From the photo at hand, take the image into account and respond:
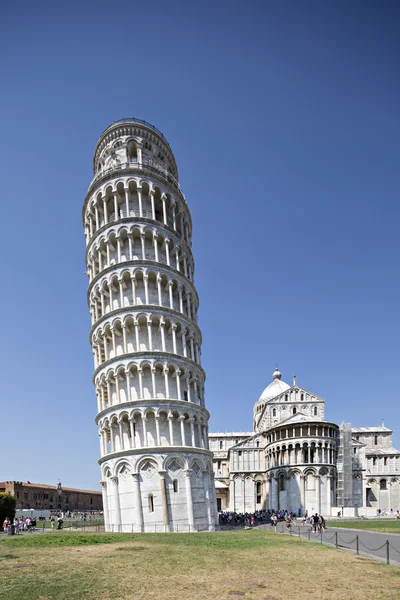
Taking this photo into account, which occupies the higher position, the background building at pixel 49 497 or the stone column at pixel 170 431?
the stone column at pixel 170 431

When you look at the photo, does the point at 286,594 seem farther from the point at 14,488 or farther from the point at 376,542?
the point at 14,488

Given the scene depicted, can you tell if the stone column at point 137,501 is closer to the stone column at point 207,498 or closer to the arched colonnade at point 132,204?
the stone column at point 207,498

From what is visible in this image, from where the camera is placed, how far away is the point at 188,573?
15.7m

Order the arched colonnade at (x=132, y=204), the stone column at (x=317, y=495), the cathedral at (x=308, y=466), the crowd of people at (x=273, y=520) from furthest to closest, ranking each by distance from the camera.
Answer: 1. the cathedral at (x=308, y=466)
2. the stone column at (x=317, y=495)
3. the arched colonnade at (x=132, y=204)
4. the crowd of people at (x=273, y=520)

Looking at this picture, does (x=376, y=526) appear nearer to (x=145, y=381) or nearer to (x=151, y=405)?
(x=151, y=405)

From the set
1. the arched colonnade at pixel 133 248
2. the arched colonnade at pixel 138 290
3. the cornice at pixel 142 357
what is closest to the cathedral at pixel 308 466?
the cornice at pixel 142 357

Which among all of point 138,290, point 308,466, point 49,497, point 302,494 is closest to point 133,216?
point 138,290

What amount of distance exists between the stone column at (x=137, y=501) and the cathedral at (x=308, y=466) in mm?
36886

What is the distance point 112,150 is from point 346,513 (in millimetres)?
56481

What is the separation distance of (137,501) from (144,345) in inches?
499

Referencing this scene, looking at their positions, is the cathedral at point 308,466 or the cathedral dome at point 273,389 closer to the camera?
the cathedral at point 308,466

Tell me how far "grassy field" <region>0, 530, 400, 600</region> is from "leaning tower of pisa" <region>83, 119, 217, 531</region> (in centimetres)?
1067

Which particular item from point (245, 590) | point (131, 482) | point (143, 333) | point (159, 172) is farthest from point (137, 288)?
point (245, 590)

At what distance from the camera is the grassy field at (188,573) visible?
1270cm
